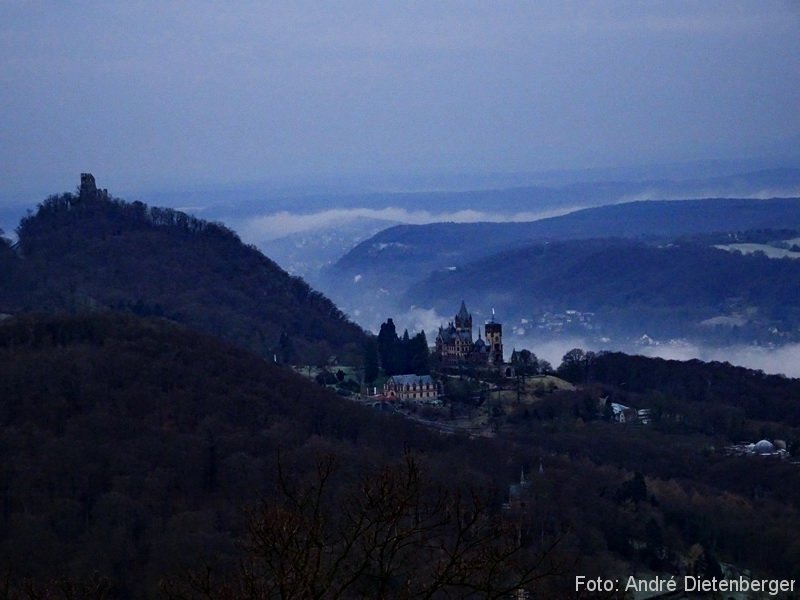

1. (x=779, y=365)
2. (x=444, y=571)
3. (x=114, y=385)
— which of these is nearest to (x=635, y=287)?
(x=779, y=365)

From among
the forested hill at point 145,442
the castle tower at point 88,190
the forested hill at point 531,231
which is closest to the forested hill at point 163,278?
the castle tower at point 88,190

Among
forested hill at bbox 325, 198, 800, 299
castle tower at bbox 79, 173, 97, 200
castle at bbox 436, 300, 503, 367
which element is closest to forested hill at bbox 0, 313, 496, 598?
castle at bbox 436, 300, 503, 367

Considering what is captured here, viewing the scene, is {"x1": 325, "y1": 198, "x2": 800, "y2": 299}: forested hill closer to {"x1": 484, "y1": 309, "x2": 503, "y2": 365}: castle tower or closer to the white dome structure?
{"x1": 484, "y1": 309, "x2": 503, "y2": 365}: castle tower

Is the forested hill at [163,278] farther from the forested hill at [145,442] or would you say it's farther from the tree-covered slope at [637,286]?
A: the tree-covered slope at [637,286]

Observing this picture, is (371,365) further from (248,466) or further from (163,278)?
(248,466)

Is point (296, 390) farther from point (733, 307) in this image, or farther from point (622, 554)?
point (733, 307)

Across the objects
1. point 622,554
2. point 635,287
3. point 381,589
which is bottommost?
point 622,554

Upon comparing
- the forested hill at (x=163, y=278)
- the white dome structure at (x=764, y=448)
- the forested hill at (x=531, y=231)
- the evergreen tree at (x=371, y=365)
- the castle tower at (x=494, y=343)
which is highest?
the forested hill at (x=531, y=231)
